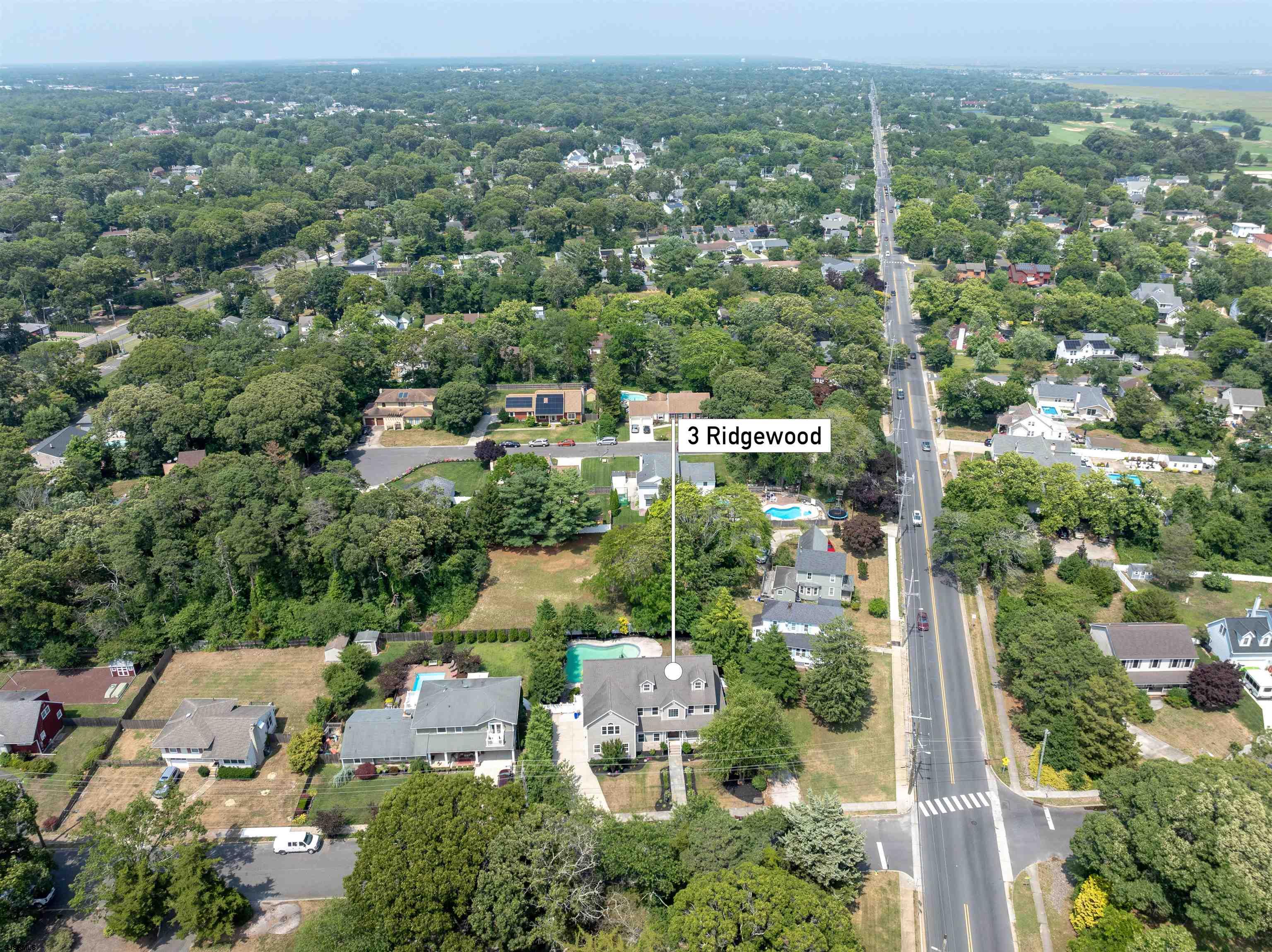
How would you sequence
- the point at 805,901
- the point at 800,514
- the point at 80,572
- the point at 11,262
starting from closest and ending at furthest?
the point at 805,901
the point at 80,572
the point at 800,514
the point at 11,262

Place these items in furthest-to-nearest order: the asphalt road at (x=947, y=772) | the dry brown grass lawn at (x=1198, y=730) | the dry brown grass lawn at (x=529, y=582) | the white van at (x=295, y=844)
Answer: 1. the dry brown grass lawn at (x=529, y=582)
2. the dry brown grass lawn at (x=1198, y=730)
3. the white van at (x=295, y=844)
4. the asphalt road at (x=947, y=772)

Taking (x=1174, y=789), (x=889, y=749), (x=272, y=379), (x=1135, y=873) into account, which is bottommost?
(x=889, y=749)

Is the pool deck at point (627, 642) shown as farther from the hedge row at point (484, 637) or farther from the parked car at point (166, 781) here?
the parked car at point (166, 781)

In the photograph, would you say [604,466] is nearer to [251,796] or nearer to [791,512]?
[791,512]

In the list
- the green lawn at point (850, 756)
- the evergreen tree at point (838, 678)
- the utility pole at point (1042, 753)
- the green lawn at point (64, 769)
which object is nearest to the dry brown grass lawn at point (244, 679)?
the green lawn at point (64, 769)

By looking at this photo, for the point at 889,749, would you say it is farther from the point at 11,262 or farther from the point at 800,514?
the point at 11,262

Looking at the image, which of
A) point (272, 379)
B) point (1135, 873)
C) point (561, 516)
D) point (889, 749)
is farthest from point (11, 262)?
point (1135, 873)
